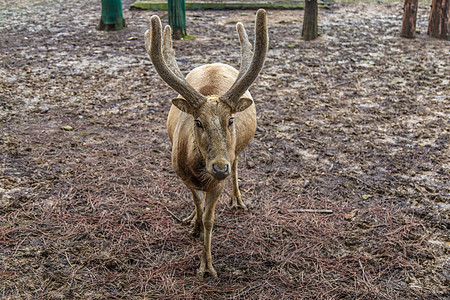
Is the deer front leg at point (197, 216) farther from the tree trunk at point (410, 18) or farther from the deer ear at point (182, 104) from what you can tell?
the tree trunk at point (410, 18)

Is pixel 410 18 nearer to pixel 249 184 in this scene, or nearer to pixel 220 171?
pixel 249 184

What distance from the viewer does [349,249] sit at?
438cm

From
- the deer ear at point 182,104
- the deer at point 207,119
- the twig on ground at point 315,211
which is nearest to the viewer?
the deer at point 207,119

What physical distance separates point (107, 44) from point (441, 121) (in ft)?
26.2

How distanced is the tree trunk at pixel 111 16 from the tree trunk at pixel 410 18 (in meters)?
7.72

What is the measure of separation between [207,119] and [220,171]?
0.44 meters

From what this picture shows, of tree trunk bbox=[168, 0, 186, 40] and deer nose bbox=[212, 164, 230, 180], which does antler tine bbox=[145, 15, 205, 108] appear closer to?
deer nose bbox=[212, 164, 230, 180]

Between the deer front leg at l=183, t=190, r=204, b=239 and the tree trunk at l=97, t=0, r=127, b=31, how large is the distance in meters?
9.20

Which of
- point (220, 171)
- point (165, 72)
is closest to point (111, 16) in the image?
point (165, 72)

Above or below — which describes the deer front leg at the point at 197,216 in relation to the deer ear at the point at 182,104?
below

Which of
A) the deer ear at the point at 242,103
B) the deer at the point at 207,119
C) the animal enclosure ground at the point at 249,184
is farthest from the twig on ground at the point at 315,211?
the deer ear at the point at 242,103

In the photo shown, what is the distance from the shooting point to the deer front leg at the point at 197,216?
A: 4.22 m

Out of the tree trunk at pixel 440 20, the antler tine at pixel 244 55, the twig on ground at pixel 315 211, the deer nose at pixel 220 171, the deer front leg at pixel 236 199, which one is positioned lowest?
the twig on ground at pixel 315 211

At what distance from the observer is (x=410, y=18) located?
11.5 meters
